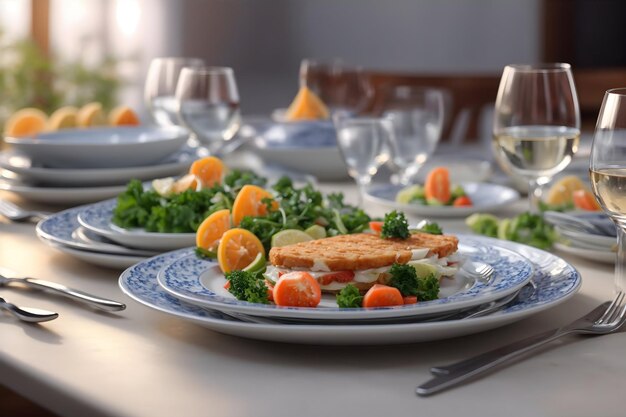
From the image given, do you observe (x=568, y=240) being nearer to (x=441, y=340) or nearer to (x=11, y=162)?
(x=441, y=340)

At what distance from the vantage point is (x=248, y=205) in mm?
1196

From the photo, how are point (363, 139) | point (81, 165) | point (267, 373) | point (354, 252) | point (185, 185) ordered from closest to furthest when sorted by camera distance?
point (267, 373) → point (354, 252) → point (185, 185) → point (363, 139) → point (81, 165)

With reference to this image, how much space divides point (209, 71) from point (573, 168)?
28.8 inches

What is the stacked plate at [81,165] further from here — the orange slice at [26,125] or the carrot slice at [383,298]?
the carrot slice at [383,298]

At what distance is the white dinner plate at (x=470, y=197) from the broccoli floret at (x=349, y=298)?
67 cm

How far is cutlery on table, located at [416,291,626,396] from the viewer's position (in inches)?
30.2

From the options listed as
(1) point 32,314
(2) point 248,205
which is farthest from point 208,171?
(1) point 32,314

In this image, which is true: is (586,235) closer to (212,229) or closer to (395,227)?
(395,227)

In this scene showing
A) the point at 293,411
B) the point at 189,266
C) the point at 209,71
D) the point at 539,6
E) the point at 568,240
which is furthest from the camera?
the point at 539,6

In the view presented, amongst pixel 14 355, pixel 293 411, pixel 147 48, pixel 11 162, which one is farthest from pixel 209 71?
pixel 147 48

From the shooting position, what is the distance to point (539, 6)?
5.08 metres

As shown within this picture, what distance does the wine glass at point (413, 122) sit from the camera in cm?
167

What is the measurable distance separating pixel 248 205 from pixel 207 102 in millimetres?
574

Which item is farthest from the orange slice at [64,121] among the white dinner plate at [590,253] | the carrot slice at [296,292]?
the carrot slice at [296,292]
